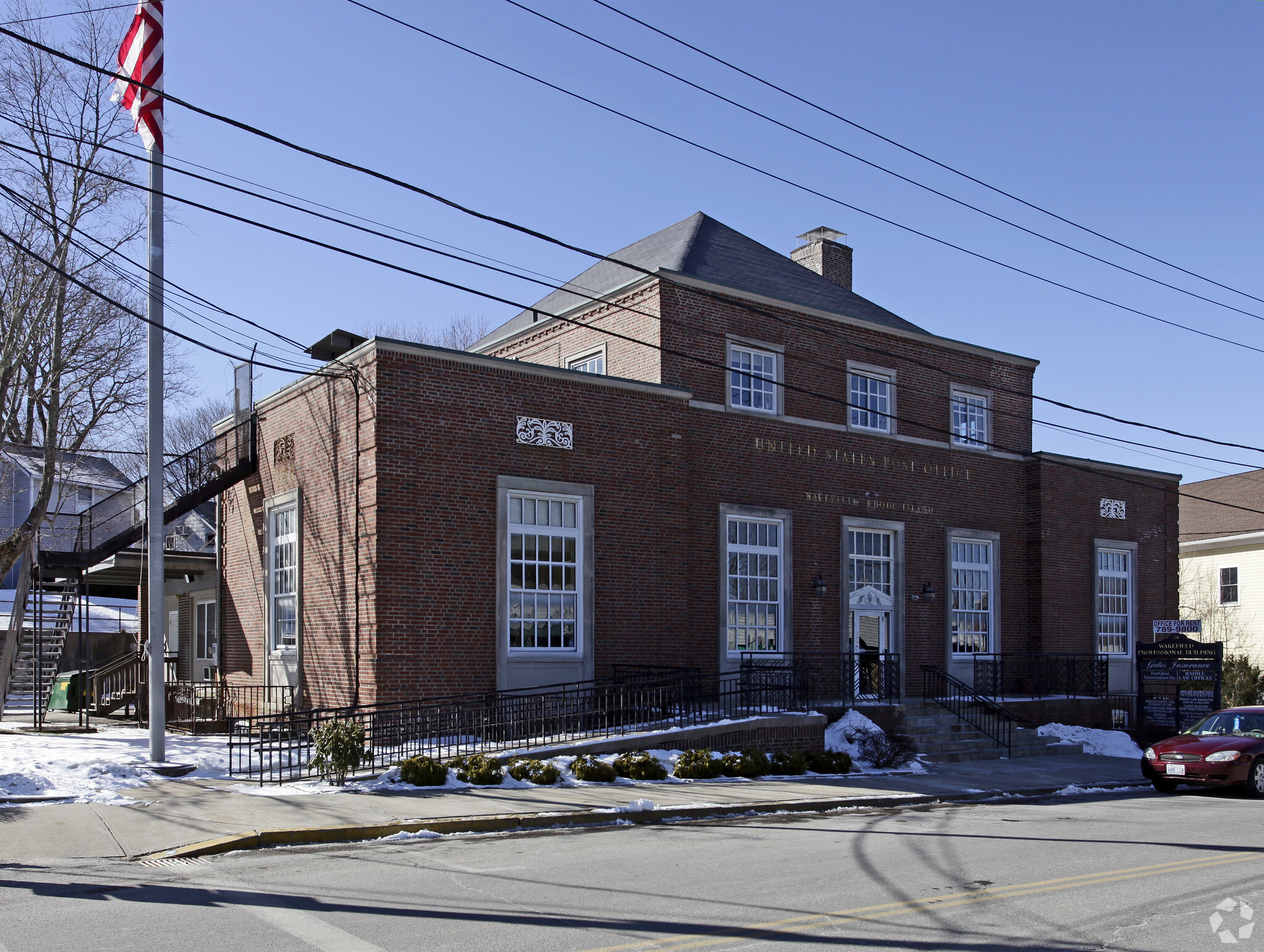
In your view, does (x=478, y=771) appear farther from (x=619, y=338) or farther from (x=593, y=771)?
(x=619, y=338)

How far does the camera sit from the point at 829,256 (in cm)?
2888

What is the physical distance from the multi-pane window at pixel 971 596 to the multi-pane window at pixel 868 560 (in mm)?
2087

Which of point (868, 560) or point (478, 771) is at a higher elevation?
point (868, 560)

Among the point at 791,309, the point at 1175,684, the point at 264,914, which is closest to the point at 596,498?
the point at 791,309

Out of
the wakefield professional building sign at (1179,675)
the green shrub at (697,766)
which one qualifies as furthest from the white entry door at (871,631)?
the green shrub at (697,766)

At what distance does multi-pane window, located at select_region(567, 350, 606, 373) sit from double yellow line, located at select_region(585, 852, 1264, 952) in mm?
15435

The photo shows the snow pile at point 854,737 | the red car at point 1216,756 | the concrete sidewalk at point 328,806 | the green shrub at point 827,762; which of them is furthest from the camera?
the snow pile at point 854,737

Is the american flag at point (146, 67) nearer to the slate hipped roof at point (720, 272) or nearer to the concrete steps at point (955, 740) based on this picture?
the slate hipped roof at point (720, 272)

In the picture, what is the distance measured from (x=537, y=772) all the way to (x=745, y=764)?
143 inches

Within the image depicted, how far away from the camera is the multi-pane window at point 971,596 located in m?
25.6

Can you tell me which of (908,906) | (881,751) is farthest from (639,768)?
(908,906)

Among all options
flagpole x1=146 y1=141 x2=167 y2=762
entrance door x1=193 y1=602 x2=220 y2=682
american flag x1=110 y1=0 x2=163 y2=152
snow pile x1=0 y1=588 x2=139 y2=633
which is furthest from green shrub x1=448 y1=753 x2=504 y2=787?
snow pile x1=0 y1=588 x2=139 y2=633

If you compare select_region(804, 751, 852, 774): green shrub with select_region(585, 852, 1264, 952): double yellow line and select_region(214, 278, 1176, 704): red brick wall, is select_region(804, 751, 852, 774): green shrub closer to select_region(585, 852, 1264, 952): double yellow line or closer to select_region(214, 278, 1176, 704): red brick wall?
select_region(214, 278, 1176, 704): red brick wall

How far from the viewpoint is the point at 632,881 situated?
910 centimetres
